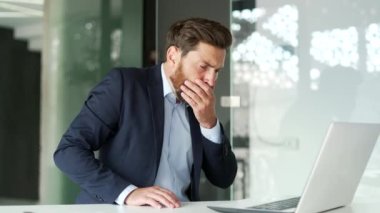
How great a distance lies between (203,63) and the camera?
1777 mm

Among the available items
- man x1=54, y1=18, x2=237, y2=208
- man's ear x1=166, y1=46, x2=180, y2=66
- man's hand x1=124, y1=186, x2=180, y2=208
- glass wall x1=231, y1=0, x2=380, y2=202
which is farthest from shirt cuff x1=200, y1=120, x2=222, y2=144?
glass wall x1=231, y1=0, x2=380, y2=202

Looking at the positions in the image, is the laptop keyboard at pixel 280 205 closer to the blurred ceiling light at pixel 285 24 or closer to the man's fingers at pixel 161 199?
the man's fingers at pixel 161 199

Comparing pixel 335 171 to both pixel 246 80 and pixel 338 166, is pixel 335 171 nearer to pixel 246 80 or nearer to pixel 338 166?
pixel 338 166

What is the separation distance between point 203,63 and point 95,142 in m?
0.42

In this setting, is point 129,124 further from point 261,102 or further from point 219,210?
point 261,102

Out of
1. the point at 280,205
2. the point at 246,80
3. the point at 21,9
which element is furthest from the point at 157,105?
the point at 21,9

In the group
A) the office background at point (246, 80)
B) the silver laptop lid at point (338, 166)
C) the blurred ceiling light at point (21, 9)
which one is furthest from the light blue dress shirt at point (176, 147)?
the blurred ceiling light at point (21, 9)

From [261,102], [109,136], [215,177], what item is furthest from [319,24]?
[109,136]

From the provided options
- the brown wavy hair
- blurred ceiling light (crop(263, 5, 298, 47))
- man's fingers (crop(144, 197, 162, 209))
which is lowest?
man's fingers (crop(144, 197, 162, 209))

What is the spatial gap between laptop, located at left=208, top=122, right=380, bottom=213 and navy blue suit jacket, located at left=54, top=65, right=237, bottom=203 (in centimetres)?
33

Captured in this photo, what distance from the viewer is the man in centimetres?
172

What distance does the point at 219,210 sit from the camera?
1.42 m

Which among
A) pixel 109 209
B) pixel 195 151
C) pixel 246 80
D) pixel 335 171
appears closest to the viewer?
pixel 335 171

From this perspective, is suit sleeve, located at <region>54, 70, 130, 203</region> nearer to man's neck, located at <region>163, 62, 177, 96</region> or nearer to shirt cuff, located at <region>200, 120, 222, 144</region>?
man's neck, located at <region>163, 62, 177, 96</region>
